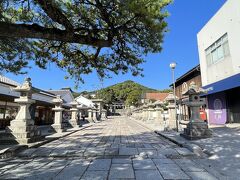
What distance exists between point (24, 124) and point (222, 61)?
1650cm

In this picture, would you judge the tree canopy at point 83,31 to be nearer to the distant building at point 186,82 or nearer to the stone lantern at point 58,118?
the stone lantern at point 58,118

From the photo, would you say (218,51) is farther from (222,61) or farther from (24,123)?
(24,123)

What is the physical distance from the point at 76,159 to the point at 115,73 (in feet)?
17.6

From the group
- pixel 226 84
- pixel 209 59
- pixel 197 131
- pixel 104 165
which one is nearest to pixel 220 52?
pixel 209 59

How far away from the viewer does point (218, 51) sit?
62.0 feet

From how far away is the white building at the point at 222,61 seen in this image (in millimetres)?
15751

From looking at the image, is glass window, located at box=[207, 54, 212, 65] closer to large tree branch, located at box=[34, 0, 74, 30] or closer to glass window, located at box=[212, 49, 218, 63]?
glass window, located at box=[212, 49, 218, 63]

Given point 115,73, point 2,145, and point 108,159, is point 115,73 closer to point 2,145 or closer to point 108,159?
point 108,159

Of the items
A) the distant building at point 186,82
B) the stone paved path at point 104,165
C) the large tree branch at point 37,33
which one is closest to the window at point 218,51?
the distant building at point 186,82

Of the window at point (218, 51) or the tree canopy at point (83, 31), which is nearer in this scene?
the tree canopy at point (83, 31)

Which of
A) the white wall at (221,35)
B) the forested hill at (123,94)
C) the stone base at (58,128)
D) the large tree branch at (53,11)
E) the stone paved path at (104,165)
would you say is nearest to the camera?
the stone paved path at (104,165)

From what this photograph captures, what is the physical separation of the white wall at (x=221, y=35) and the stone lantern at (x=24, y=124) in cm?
1476

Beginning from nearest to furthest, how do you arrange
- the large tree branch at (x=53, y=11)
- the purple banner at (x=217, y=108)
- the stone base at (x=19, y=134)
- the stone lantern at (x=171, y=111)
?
the large tree branch at (x=53, y=11)
the stone base at (x=19, y=134)
the stone lantern at (x=171, y=111)
the purple banner at (x=217, y=108)

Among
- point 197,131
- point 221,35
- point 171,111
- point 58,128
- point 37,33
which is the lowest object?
point 58,128
